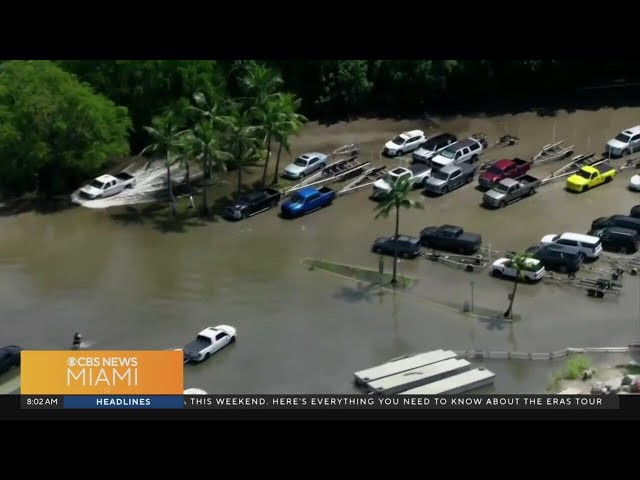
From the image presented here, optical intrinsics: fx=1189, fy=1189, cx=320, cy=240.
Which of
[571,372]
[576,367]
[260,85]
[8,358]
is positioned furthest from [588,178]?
[8,358]

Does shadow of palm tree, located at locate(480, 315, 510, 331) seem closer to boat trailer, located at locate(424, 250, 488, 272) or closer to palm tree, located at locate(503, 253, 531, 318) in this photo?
palm tree, located at locate(503, 253, 531, 318)

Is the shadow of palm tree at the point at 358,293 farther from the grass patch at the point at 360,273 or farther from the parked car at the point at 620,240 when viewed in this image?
the parked car at the point at 620,240

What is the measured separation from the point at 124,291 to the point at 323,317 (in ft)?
19.7

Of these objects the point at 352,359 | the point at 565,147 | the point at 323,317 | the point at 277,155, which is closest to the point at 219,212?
the point at 277,155

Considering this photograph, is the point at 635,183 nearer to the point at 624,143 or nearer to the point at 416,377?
the point at 624,143

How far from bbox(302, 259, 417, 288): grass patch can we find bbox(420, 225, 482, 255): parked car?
81.5 inches

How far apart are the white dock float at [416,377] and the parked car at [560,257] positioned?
682cm

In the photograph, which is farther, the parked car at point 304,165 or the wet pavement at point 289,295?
the parked car at point 304,165

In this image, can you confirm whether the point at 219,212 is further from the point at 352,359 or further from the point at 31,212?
the point at 352,359

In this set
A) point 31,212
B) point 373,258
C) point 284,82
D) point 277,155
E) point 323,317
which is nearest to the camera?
point 323,317

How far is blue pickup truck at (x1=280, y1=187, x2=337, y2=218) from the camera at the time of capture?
39.3 m

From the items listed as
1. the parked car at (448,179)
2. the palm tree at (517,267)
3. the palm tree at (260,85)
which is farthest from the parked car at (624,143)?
the palm tree at (260,85)

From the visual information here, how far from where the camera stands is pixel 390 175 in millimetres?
40688

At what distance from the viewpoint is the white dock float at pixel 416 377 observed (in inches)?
1140
